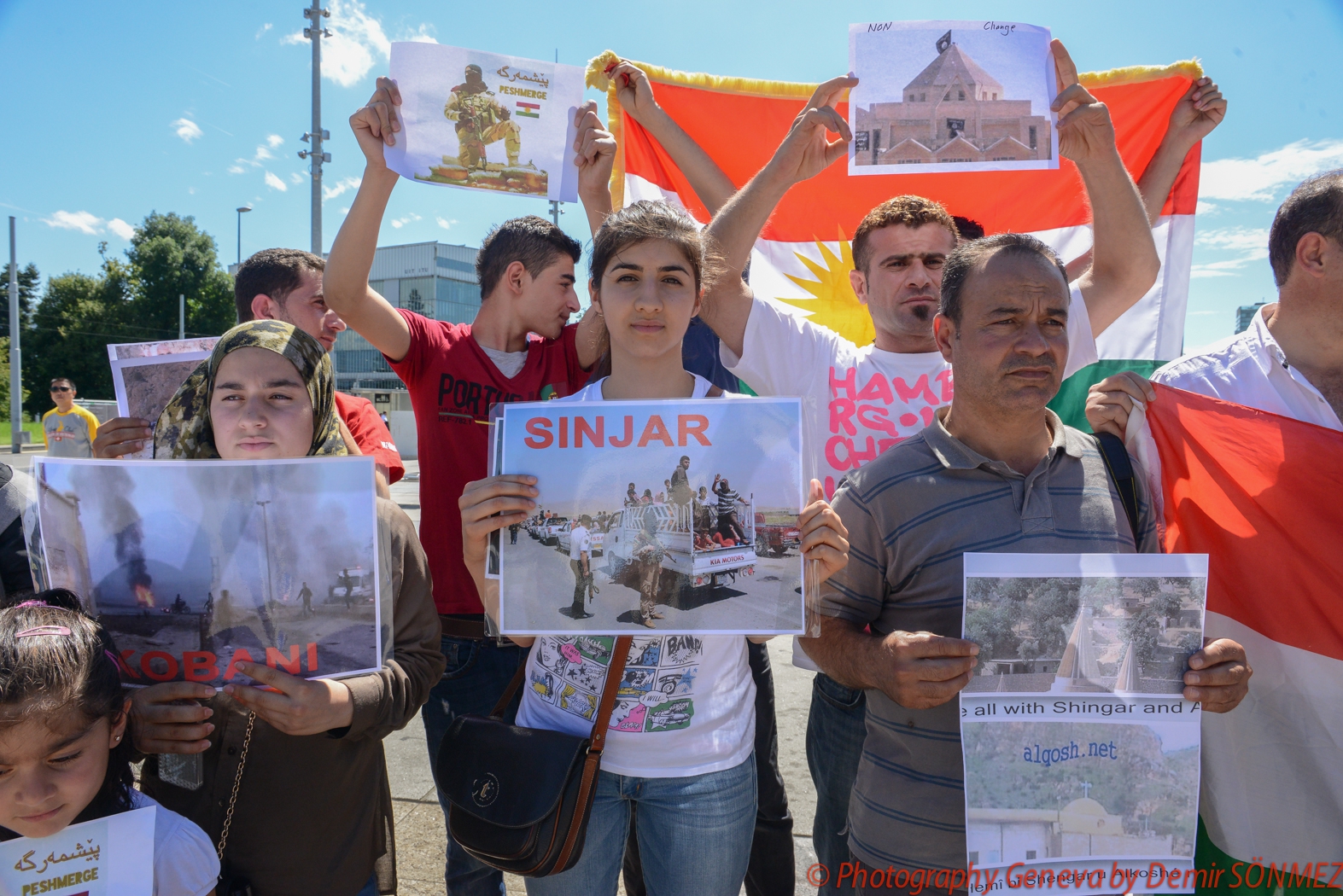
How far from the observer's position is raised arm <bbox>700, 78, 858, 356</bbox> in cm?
239

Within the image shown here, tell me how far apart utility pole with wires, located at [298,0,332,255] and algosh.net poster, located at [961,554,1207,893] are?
13502mm

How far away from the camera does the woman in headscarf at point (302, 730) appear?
5.20 feet

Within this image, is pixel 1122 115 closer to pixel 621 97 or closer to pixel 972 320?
pixel 621 97

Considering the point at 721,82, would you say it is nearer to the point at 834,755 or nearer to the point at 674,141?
the point at 674,141

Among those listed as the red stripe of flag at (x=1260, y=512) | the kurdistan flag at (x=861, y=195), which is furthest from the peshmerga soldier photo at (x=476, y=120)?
the red stripe of flag at (x=1260, y=512)

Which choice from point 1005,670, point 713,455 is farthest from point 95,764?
point 1005,670

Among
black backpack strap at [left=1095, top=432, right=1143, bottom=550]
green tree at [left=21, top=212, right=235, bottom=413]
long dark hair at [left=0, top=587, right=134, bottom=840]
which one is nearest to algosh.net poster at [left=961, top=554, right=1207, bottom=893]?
black backpack strap at [left=1095, top=432, right=1143, bottom=550]

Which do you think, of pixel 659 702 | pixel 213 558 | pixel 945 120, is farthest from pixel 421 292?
pixel 659 702

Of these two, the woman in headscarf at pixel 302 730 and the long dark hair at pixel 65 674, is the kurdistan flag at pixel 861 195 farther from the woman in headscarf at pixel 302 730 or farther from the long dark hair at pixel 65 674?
the long dark hair at pixel 65 674

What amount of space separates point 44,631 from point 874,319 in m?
2.35

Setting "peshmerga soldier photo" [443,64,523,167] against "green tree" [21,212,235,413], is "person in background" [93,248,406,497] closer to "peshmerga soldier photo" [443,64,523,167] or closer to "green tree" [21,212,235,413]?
"peshmerga soldier photo" [443,64,523,167]

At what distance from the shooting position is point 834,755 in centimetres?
227

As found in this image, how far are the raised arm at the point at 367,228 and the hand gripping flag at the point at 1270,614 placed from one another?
7.62 feet

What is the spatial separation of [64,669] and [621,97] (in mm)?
2803
